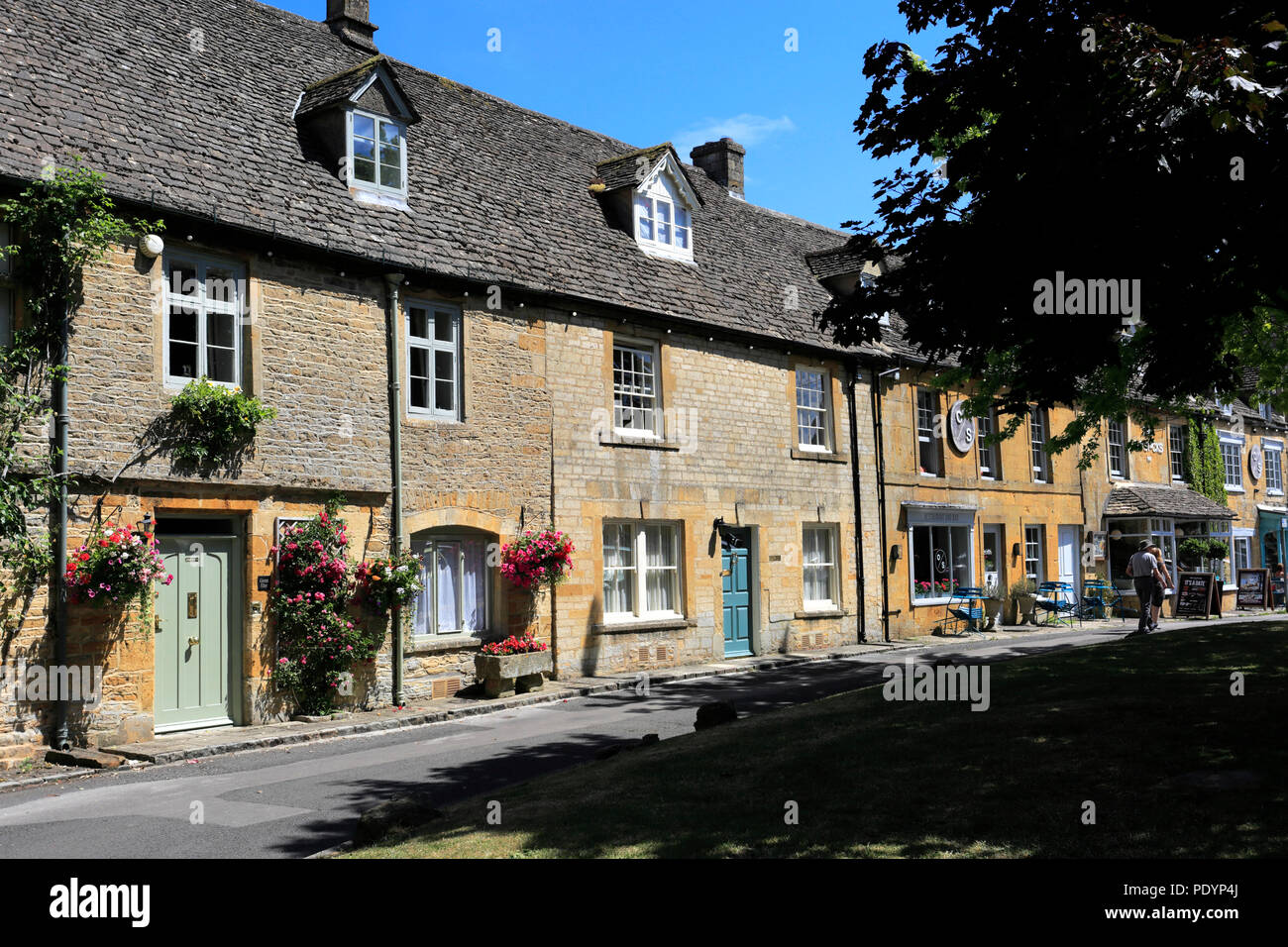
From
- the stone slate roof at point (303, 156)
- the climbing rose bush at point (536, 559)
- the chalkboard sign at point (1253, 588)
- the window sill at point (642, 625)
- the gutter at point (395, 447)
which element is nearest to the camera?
the stone slate roof at point (303, 156)

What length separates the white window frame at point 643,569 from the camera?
757 inches

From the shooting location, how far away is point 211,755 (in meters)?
12.3

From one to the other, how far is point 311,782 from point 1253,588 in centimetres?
2683

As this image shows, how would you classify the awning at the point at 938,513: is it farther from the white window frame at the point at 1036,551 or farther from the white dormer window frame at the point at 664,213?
the white dormer window frame at the point at 664,213

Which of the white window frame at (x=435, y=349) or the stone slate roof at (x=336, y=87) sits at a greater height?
the stone slate roof at (x=336, y=87)

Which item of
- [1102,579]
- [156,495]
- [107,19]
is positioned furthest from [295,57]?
[1102,579]

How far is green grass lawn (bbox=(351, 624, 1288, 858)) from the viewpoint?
250 inches

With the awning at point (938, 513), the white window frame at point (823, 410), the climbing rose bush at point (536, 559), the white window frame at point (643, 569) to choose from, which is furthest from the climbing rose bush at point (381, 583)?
the awning at point (938, 513)

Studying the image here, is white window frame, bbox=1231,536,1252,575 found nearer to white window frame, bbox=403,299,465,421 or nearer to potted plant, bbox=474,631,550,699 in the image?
potted plant, bbox=474,631,550,699

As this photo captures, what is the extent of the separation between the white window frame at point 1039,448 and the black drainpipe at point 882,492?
6.66 m

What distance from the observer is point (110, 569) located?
12125mm

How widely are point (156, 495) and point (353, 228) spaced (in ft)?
15.3

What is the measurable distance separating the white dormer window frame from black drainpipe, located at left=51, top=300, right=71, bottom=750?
1122 centimetres

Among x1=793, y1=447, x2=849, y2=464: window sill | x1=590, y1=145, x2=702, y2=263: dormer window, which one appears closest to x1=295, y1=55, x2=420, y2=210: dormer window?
x1=590, y1=145, x2=702, y2=263: dormer window
